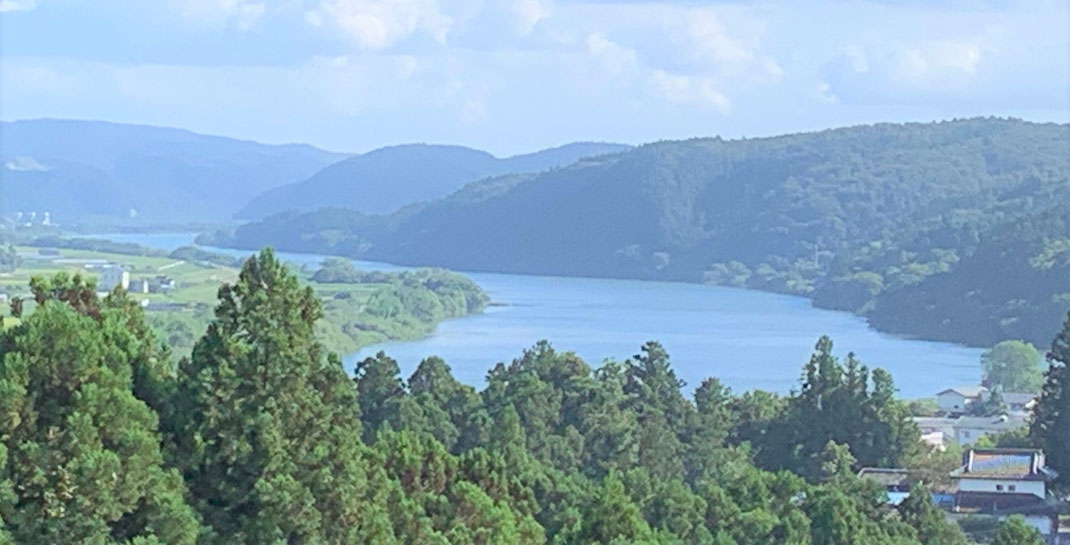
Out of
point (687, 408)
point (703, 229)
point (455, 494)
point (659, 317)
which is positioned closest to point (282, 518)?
point (455, 494)

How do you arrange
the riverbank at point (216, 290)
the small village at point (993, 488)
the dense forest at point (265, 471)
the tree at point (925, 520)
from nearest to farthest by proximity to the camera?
1. the dense forest at point (265, 471)
2. the tree at point (925, 520)
3. the small village at point (993, 488)
4. the riverbank at point (216, 290)

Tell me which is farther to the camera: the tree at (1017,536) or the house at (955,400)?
the house at (955,400)

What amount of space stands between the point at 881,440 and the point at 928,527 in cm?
530

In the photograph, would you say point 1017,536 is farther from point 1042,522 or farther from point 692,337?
point 692,337

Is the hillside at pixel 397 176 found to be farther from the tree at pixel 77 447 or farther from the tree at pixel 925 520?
the tree at pixel 77 447

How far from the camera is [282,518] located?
23.3 ft

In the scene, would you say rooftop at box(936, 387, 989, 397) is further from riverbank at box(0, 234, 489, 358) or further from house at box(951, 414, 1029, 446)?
riverbank at box(0, 234, 489, 358)

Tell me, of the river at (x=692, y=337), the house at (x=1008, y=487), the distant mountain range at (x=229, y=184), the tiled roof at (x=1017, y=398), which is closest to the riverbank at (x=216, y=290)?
the river at (x=692, y=337)

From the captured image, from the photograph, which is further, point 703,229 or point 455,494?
point 703,229

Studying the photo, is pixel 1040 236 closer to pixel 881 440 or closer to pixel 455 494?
pixel 881 440

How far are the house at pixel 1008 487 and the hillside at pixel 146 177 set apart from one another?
11344cm

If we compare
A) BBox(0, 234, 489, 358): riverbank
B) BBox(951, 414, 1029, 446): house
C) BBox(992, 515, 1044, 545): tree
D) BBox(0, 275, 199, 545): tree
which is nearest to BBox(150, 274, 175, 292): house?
BBox(0, 234, 489, 358): riverbank

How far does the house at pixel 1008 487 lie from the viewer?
673 inches

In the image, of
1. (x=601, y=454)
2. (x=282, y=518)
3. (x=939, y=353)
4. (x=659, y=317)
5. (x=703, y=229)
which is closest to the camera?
(x=282, y=518)
